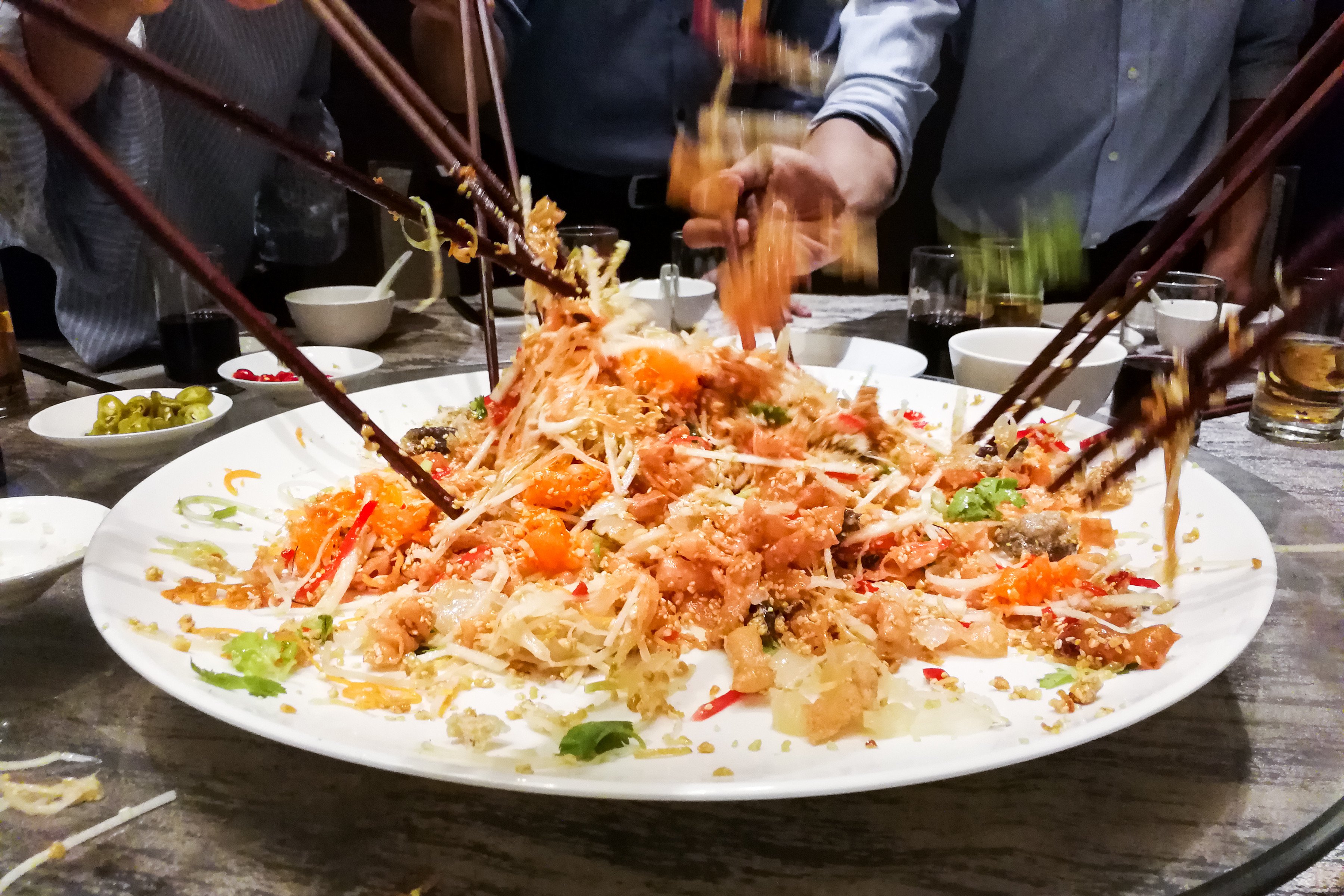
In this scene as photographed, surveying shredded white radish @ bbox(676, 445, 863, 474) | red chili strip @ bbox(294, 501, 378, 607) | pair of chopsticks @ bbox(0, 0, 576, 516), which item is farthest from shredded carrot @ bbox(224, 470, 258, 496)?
shredded white radish @ bbox(676, 445, 863, 474)

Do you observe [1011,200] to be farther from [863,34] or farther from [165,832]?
[165,832]

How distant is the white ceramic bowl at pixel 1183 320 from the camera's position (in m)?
2.27

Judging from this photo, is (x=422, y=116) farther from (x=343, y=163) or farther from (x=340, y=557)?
(x=340, y=557)

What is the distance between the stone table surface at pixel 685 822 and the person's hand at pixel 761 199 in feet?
3.92

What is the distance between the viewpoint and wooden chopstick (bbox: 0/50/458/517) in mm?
891

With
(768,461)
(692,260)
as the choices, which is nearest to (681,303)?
(692,260)

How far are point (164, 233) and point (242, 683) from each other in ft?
1.86

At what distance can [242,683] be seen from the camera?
3.26ft

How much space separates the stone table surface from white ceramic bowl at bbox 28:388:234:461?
804 millimetres

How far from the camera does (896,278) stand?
4.88 metres

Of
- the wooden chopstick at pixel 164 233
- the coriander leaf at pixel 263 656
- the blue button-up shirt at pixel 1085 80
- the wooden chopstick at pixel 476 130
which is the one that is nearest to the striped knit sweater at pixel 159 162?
the wooden chopstick at pixel 476 130

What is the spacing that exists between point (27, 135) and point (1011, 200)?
4.53 meters

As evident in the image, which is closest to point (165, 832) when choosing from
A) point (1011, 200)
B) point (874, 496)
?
point (874, 496)

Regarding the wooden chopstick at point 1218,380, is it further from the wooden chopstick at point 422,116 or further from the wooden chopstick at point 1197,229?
the wooden chopstick at point 422,116
